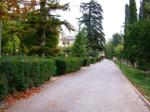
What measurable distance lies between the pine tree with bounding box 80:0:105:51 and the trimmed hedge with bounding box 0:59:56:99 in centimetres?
7443

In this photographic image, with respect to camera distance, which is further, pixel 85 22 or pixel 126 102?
pixel 85 22

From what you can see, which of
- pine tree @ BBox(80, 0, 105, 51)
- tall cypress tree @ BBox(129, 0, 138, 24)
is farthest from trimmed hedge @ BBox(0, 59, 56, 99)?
pine tree @ BBox(80, 0, 105, 51)

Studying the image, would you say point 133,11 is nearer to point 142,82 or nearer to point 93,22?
point 93,22

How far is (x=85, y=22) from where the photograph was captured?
3816 inches

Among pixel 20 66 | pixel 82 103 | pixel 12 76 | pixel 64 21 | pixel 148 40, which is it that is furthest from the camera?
pixel 148 40

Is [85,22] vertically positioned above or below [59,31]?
above

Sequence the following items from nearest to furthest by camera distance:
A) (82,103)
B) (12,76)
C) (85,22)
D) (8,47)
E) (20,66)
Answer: (82,103) → (12,76) → (20,66) → (8,47) → (85,22)

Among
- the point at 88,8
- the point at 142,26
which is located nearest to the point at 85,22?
the point at 88,8

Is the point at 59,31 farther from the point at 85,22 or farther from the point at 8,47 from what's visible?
the point at 85,22

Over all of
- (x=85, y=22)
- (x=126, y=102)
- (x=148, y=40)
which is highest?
(x=85, y=22)

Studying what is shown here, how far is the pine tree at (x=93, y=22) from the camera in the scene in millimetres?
97125

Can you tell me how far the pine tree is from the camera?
9712cm

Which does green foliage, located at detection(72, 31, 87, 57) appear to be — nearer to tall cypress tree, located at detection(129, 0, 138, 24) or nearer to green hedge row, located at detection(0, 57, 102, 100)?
tall cypress tree, located at detection(129, 0, 138, 24)

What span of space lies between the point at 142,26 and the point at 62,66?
42.8 ft
